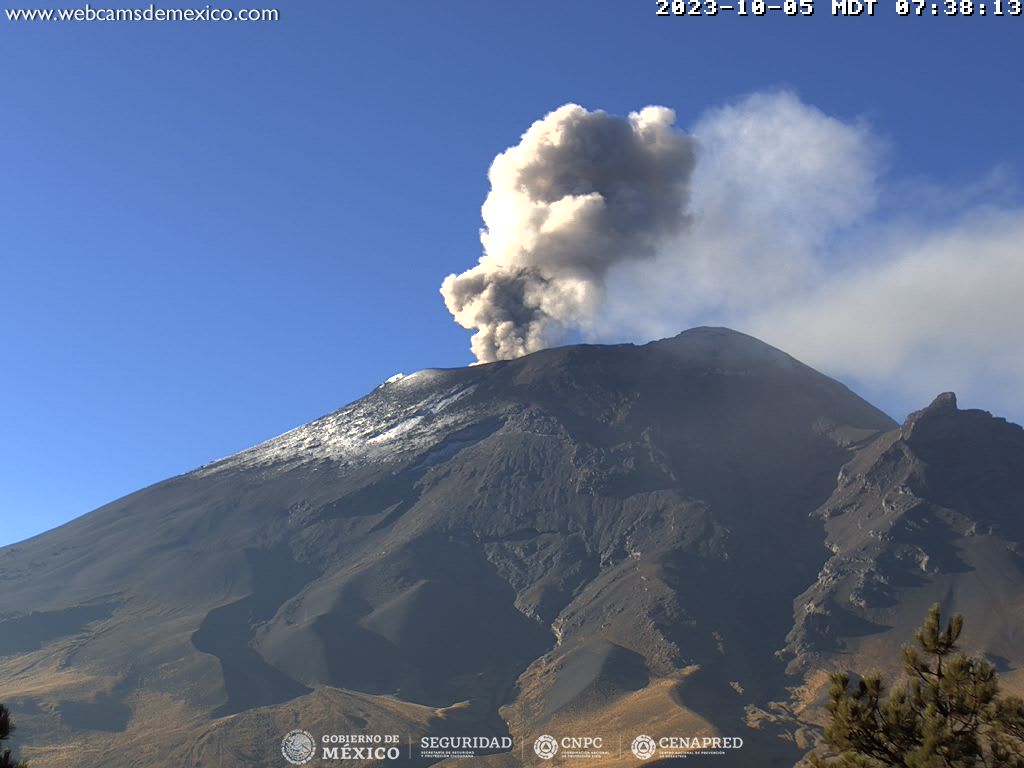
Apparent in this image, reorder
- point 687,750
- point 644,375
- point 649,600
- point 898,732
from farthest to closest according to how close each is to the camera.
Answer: point 644,375
point 649,600
point 687,750
point 898,732

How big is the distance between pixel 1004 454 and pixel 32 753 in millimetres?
116855

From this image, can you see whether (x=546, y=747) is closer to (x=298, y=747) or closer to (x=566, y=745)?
(x=566, y=745)

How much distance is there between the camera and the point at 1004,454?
148m

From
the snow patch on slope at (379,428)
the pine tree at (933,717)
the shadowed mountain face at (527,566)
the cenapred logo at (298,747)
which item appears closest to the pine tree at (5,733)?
the pine tree at (933,717)

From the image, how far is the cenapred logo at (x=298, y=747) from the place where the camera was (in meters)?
91.2

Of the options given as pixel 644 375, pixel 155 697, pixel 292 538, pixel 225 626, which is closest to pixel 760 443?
pixel 644 375

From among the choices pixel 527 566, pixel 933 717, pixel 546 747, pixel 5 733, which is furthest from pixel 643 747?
pixel 5 733

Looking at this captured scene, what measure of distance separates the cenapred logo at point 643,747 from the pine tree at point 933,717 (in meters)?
67.7

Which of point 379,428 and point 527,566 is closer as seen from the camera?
point 527,566

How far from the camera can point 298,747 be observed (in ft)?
306

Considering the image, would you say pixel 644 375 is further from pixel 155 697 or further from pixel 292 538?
pixel 155 697

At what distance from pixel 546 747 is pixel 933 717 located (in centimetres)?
7706

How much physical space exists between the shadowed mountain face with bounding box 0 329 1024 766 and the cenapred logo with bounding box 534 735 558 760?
1758 millimetres

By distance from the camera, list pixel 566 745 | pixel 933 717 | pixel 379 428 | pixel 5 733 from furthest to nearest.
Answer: pixel 379 428 → pixel 566 745 → pixel 933 717 → pixel 5 733
